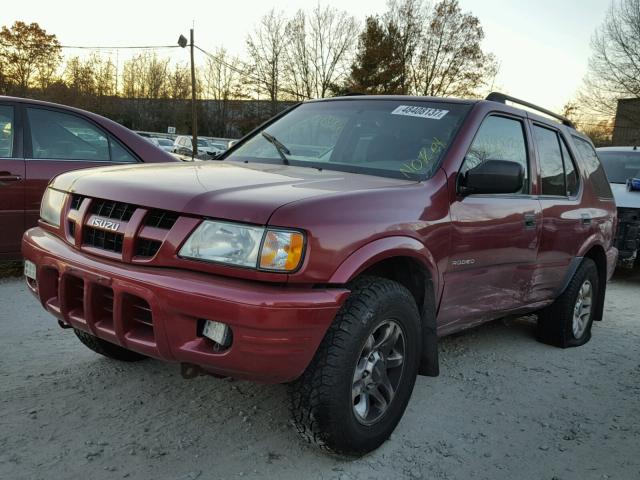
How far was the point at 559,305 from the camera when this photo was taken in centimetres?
442

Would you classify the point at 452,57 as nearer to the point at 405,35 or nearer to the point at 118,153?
the point at 405,35

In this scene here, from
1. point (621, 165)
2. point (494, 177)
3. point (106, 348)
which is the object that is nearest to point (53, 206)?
point (106, 348)

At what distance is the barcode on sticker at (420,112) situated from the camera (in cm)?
334

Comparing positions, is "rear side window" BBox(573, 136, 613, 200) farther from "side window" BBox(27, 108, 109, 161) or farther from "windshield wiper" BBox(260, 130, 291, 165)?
"side window" BBox(27, 108, 109, 161)

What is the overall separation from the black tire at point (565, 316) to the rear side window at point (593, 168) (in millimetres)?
663

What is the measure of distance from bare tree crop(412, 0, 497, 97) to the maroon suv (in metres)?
39.5

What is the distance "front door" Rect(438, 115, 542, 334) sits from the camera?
3.08 metres

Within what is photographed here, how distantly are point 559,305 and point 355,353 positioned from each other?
265 centimetres

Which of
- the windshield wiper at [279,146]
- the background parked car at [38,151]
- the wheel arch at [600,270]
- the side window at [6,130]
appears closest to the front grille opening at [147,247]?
the windshield wiper at [279,146]

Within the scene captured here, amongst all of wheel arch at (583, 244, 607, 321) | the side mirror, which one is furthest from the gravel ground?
the side mirror

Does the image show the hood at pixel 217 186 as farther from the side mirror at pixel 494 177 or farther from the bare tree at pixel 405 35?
the bare tree at pixel 405 35

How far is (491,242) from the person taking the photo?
328 centimetres

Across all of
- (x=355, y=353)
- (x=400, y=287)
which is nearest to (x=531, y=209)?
(x=400, y=287)

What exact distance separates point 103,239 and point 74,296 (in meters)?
0.31
